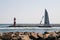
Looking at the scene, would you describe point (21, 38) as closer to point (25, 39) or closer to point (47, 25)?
point (25, 39)

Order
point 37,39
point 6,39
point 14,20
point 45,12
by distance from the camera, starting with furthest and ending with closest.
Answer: point 45,12, point 14,20, point 37,39, point 6,39

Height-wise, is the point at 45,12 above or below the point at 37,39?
above

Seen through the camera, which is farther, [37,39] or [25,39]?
[37,39]

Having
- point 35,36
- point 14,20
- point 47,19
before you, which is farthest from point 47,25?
point 35,36

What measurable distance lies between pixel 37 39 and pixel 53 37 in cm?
172

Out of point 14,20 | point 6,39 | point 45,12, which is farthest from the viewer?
point 45,12

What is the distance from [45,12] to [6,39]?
42184mm

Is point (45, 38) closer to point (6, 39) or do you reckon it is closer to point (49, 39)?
point (49, 39)

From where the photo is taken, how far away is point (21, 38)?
43.8ft

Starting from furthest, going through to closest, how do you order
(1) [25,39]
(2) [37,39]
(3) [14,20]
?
(3) [14,20] → (2) [37,39] → (1) [25,39]

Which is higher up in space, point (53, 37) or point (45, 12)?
point (45, 12)

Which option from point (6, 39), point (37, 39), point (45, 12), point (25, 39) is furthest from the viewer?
point (45, 12)

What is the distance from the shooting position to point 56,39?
13727 mm

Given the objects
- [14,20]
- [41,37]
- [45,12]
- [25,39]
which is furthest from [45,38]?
[45,12]
